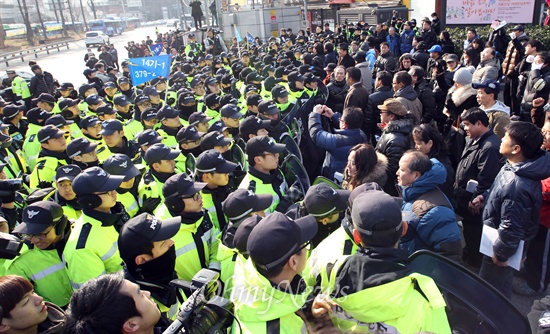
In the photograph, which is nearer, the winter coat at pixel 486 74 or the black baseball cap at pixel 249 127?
the black baseball cap at pixel 249 127

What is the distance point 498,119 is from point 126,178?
168 inches

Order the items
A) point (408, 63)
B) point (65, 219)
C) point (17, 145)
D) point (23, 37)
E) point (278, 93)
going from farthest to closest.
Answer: point (23, 37) → point (408, 63) → point (17, 145) → point (278, 93) → point (65, 219)

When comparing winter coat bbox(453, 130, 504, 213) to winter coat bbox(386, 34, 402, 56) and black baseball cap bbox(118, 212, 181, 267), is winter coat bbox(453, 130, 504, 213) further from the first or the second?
winter coat bbox(386, 34, 402, 56)

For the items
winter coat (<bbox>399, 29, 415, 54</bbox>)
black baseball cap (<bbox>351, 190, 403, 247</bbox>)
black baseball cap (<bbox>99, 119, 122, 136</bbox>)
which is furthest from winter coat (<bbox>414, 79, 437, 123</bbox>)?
winter coat (<bbox>399, 29, 415, 54</bbox>)

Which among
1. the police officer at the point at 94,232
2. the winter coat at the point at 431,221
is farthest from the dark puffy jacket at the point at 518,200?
the police officer at the point at 94,232

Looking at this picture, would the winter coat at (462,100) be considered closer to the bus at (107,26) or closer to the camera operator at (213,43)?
the camera operator at (213,43)

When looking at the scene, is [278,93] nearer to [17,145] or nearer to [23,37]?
[17,145]

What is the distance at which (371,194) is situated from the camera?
2207 mm

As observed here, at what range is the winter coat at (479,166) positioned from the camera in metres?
4.05

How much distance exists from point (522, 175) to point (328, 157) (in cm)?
209

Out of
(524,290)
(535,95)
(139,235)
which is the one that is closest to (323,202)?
(139,235)

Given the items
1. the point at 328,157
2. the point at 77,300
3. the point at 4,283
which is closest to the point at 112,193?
the point at 4,283

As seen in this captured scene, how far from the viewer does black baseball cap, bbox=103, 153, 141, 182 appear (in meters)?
3.86

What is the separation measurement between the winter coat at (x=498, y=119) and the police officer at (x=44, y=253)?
4.69 metres
